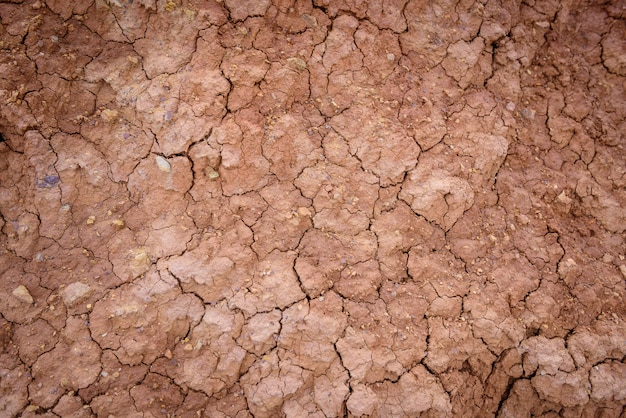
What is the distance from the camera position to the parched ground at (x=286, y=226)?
2.19 m

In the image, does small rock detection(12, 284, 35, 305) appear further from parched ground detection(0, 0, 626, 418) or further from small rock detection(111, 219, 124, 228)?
small rock detection(111, 219, 124, 228)

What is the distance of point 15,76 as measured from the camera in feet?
7.51

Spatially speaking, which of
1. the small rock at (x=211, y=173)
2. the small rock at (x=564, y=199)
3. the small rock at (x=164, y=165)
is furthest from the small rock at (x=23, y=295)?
the small rock at (x=564, y=199)

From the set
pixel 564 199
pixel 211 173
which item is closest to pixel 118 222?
pixel 211 173

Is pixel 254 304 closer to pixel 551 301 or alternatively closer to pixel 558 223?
pixel 551 301

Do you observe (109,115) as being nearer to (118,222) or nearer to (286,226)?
(118,222)

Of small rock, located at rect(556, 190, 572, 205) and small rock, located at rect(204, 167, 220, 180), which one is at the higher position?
small rock, located at rect(556, 190, 572, 205)

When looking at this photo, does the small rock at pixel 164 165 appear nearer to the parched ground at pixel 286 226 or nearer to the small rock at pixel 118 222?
the parched ground at pixel 286 226

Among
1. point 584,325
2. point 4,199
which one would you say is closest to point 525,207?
point 584,325

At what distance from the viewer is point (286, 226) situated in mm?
2346

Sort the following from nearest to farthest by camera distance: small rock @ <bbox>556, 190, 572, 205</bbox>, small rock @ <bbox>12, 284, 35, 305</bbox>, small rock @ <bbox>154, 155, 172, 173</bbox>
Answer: small rock @ <bbox>12, 284, 35, 305</bbox>
small rock @ <bbox>154, 155, 172, 173</bbox>
small rock @ <bbox>556, 190, 572, 205</bbox>

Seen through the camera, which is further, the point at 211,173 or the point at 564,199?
the point at 564,199

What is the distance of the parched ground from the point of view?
2.19 metres

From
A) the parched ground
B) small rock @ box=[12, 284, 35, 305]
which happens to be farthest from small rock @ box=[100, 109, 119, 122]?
small rock @ box=[12, 284, 35, 305]
